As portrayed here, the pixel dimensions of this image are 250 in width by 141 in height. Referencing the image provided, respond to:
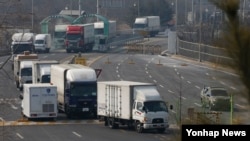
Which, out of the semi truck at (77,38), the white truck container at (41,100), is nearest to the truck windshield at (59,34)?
the semi truck at (77,38)

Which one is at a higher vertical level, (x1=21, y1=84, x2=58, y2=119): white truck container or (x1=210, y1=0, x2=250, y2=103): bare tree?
(x1=210, y1=0, x2=250, y2=103): bare tree

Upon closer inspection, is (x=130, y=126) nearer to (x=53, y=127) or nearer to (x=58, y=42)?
(x=53, y=127)

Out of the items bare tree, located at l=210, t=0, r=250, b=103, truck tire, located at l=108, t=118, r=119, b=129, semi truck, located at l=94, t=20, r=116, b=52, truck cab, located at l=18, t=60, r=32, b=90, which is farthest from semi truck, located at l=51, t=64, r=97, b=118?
semi truck, located at l=94, t=20, r=116, b=52

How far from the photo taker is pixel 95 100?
41.2 meters

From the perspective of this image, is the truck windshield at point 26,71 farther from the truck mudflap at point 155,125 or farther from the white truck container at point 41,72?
the truck mudflap at point 155,125

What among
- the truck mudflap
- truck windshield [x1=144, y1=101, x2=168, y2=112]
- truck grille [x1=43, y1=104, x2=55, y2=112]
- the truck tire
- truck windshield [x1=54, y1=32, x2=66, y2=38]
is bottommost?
the truck tire

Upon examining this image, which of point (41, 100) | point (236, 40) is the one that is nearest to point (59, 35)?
point (41, 100)

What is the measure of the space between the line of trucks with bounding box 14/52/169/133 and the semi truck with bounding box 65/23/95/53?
135ft

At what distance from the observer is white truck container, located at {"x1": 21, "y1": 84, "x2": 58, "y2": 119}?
133 feet

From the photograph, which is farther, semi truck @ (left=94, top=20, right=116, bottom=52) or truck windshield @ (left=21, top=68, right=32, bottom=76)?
semi truck @ (left=94, top=20, right=116, bottom=52)

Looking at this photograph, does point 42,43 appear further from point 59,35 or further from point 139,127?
point 139,127

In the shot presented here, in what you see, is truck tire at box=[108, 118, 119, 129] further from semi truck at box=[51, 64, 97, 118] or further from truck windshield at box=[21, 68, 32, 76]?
truck windshield at box=[21, 68, 32, 76]

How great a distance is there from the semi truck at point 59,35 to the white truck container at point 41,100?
52848 mm

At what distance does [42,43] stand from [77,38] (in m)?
4.73
